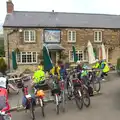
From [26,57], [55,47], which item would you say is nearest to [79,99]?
[55,47]

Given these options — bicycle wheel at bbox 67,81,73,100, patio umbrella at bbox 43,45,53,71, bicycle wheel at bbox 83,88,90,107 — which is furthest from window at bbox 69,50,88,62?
bicycle wheel at bbox 83,88,90,107

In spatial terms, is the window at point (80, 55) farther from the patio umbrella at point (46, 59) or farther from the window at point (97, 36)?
the patio umbrella at point (46, 59)

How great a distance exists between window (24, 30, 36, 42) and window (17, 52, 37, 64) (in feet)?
5.09

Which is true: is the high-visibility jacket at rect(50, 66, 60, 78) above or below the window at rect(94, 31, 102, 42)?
below

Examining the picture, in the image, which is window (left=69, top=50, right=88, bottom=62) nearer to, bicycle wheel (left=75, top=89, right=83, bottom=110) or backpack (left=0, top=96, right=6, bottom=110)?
bicycle wheel (left=75, top=89, right=83, bottom=110)

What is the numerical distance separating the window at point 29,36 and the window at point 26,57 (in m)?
1.55

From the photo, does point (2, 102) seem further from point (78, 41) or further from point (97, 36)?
point (97, 36)

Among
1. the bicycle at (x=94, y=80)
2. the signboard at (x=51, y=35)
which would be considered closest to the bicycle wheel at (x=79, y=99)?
the bicycle at (x=94, y=80)

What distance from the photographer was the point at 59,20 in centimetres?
2936

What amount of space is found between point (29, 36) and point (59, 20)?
14.3 ft

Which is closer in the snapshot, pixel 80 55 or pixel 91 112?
pixel 91 112

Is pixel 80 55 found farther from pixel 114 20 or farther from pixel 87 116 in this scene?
pixel 87 116

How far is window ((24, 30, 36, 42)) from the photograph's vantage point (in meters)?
27.4

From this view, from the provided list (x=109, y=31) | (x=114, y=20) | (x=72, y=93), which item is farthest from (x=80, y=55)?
(x=72, y=93)
